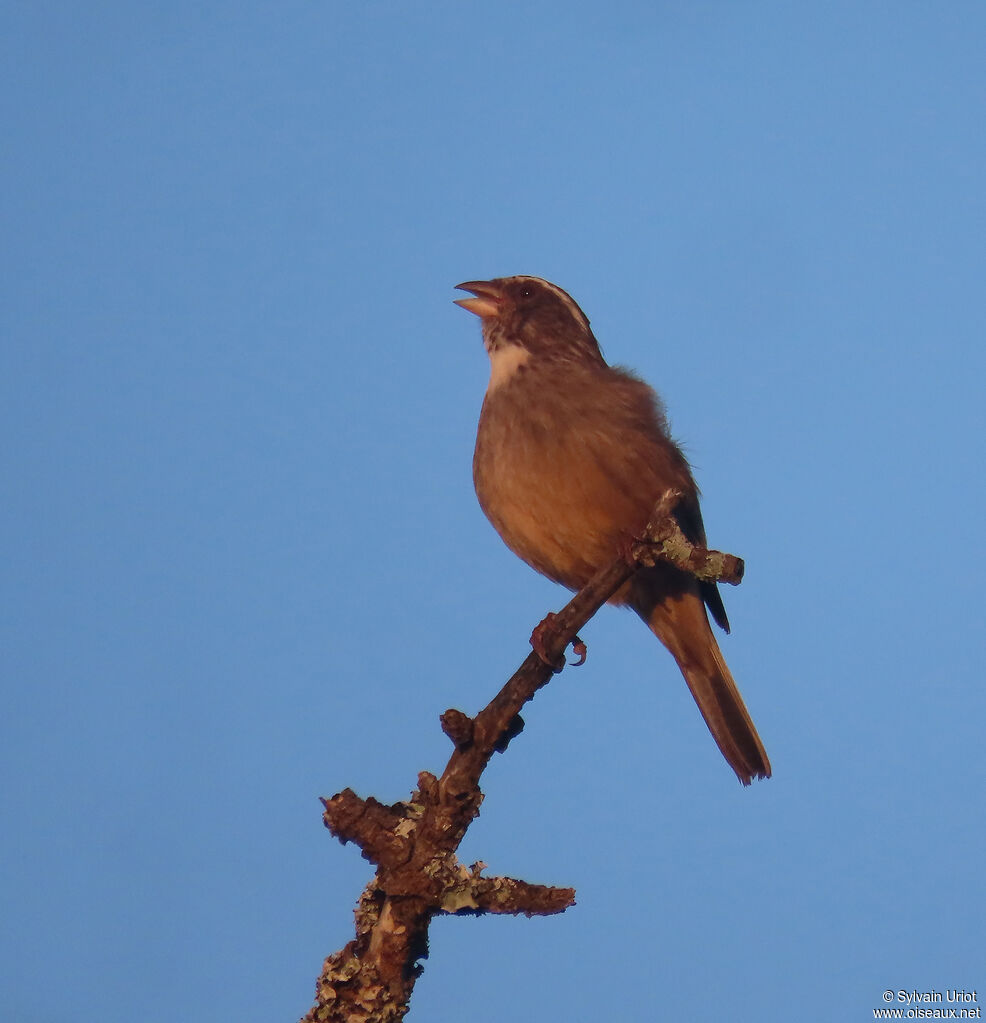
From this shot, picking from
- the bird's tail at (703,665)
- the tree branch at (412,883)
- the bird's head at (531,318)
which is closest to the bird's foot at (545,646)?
the tree branch at (412,883)

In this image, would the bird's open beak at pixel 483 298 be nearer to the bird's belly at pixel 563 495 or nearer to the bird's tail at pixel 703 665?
the bird's belly at pixel 563 495

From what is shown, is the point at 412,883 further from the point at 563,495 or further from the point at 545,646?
the point at 563,495

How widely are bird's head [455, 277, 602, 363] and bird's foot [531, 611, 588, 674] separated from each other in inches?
79.9

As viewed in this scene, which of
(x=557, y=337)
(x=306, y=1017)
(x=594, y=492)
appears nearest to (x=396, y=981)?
(x=306, y=1017)

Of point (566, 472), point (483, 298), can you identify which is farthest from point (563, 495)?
point (483, 298)

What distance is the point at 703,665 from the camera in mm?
7137

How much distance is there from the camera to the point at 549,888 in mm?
3975

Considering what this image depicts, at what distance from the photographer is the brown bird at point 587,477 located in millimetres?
6512

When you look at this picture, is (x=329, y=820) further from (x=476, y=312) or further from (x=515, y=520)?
(x=476, y=312)

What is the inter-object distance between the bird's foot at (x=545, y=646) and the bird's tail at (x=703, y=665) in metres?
1.27

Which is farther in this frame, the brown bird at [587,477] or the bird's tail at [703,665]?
the bird's tail at [703,665]

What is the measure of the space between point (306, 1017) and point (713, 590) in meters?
3.99

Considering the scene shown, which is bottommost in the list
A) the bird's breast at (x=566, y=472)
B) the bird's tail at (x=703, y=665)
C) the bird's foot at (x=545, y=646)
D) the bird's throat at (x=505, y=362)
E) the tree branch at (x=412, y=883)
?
the tree branch at (x=412, y=883)

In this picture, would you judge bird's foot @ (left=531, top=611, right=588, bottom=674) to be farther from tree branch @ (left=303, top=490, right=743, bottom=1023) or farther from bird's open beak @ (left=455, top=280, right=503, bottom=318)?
bird's open beak @ (left=455, top=280, right=503, bottom=318)
